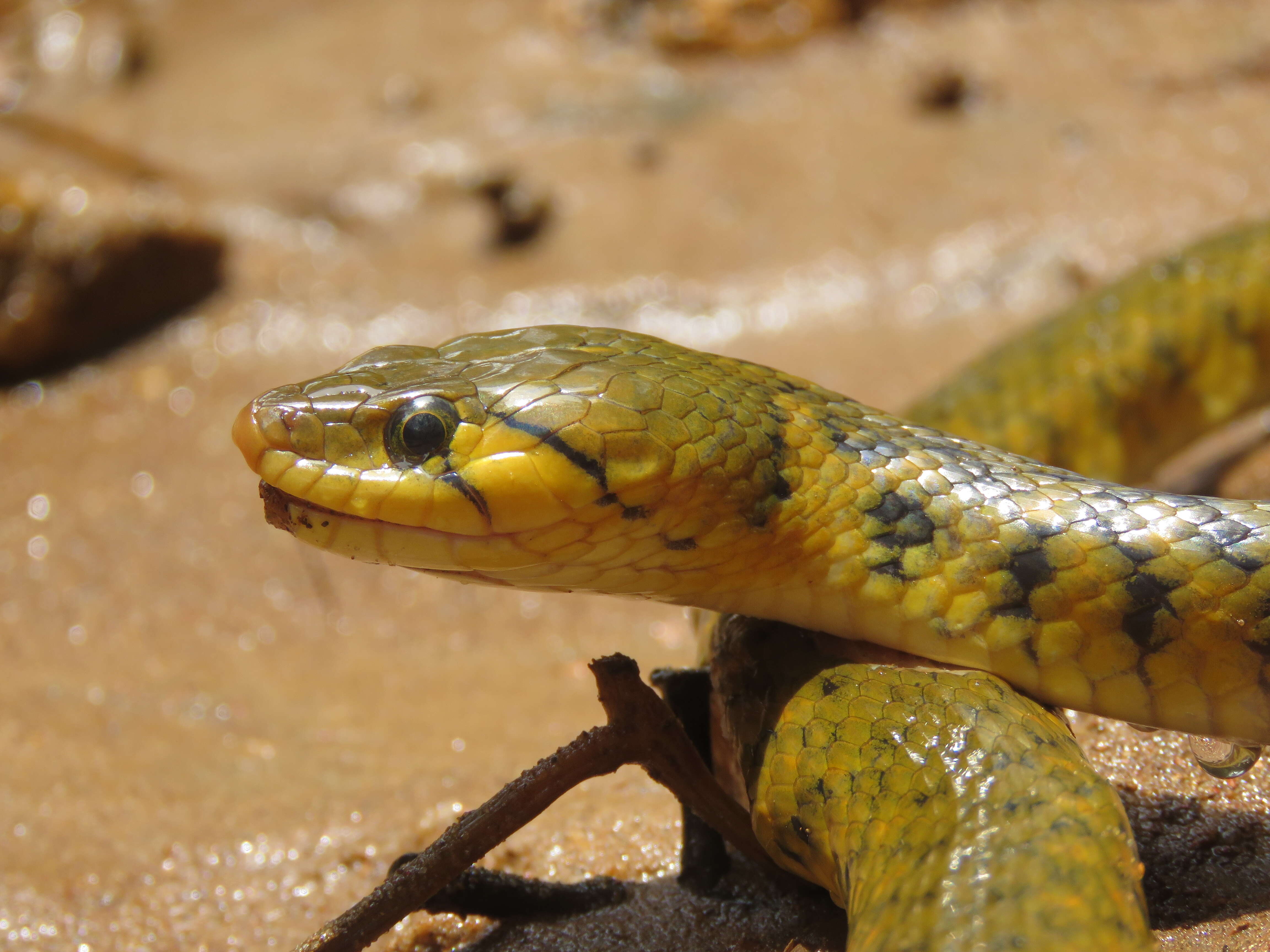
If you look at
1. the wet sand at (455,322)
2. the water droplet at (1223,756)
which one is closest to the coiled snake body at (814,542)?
the water droplet at (1223,756)

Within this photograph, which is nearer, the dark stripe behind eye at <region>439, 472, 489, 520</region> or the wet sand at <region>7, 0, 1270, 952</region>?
the dark stripe behind eye at <region>439, 472, 489, 520</region>

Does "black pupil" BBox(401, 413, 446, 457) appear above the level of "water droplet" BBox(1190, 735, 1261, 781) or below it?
above

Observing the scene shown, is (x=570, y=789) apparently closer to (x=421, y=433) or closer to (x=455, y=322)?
(x=421, y=433)

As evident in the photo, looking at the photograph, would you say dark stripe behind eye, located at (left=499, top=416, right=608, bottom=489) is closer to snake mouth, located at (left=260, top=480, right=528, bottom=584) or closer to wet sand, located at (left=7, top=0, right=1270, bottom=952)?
snake mouth, located at (left=260, top=480, right=528, bottom=584)

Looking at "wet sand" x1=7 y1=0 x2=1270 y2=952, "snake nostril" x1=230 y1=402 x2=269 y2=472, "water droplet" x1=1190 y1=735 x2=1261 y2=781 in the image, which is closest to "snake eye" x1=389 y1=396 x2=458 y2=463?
"snake nostril" x1=230 y1=402 x2=269 y2=472

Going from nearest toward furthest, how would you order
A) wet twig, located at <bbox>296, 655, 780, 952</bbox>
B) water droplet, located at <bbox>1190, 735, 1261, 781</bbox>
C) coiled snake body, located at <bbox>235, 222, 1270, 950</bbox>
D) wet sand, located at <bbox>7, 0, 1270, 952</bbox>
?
1. wet twig, located at <bbox>296, 655, 780, 952</bbox>
2. coiled snake body, located at <bbox>235, 222, 1270, 950</bbox>
3. water droplet, located at <bbox>1190, 735, 1261, 781</bbox>
4. wet sand, located at <bbox>7, 0, 1270, 952</bbox>

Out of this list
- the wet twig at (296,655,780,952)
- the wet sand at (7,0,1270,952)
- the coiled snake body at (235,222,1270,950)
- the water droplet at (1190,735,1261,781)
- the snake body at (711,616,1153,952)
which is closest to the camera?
the snake body at (711,616,1153,952)

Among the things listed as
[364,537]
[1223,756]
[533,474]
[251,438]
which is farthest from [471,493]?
[1223,756]
